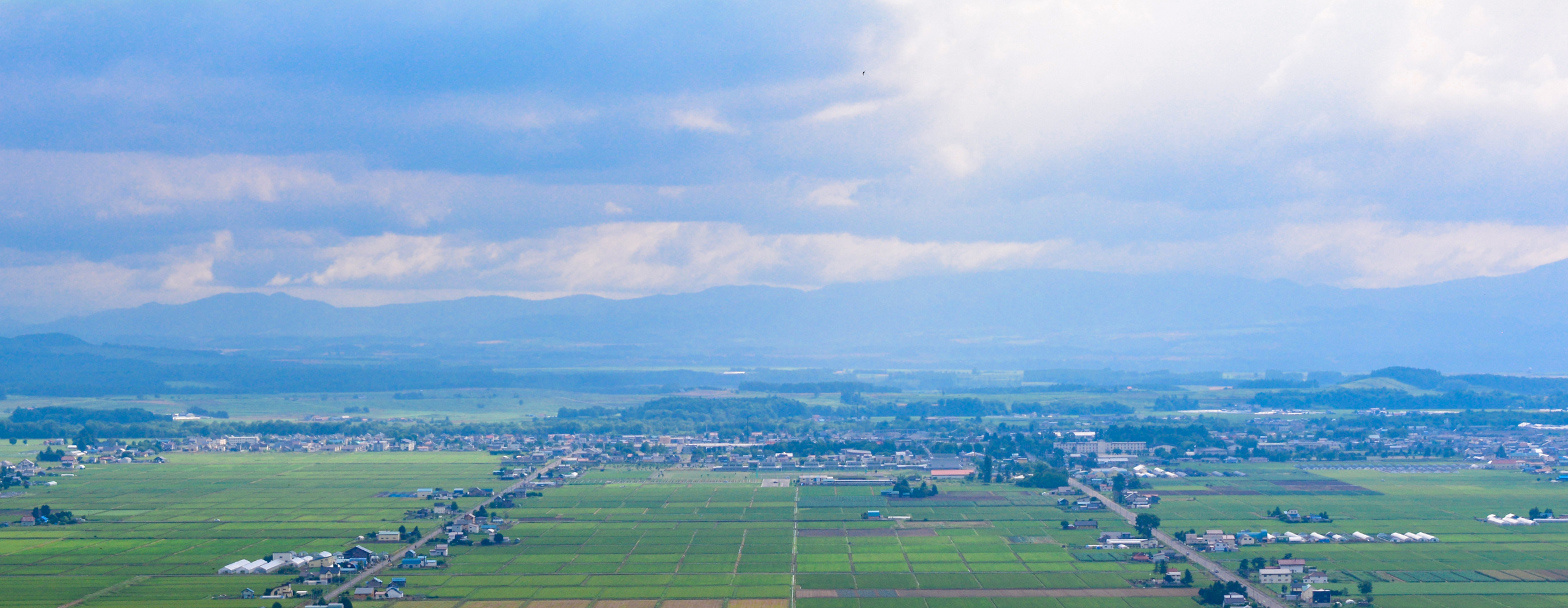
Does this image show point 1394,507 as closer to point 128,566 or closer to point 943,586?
point 943,586

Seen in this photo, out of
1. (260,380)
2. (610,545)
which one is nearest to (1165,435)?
(610,545)

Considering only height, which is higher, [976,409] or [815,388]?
[815,388]

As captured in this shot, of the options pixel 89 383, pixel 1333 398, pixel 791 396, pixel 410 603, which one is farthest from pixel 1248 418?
pixel 89 383

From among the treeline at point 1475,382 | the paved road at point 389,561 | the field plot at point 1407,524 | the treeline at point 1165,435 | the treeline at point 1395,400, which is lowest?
the paved road at point 389,561

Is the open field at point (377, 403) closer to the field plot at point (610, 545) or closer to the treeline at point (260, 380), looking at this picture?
the treeline at point (260, 380)

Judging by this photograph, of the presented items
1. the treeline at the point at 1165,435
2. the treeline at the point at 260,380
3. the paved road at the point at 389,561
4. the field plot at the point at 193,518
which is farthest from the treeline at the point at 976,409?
the paved road at the point at 389,561

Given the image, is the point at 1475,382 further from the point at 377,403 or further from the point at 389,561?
the point at 389,561
